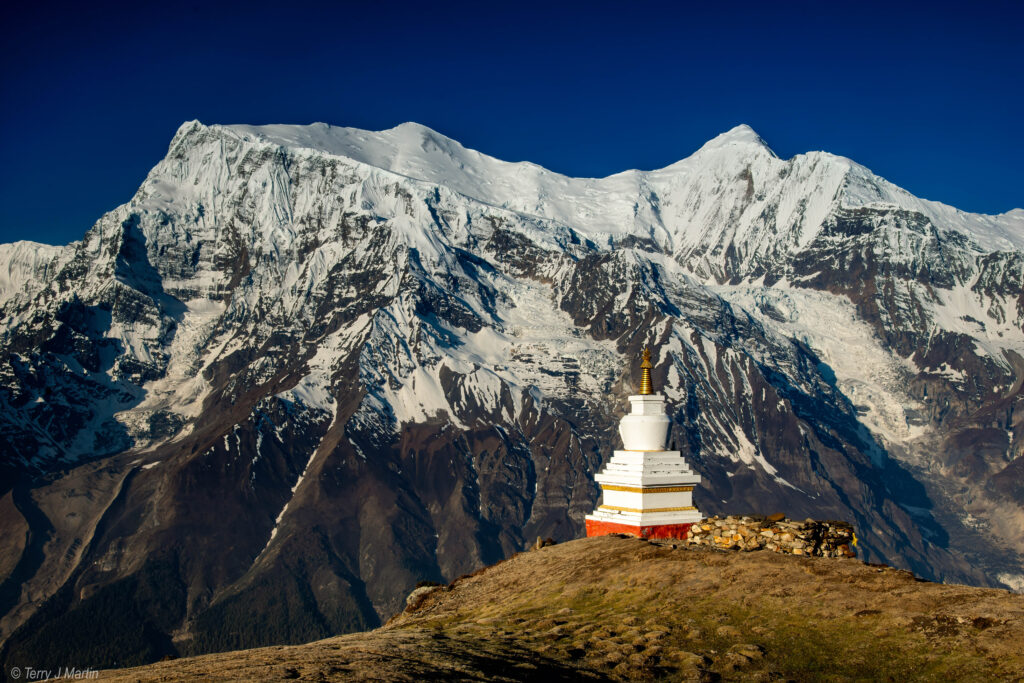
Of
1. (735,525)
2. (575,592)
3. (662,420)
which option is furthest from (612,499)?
(575,592)

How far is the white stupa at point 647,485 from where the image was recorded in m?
69.9

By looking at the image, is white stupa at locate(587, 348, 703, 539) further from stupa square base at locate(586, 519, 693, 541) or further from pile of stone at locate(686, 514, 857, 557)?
pile of stone at locate(686, 514, 857, 557)

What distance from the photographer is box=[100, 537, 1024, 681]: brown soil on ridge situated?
38.1 metres

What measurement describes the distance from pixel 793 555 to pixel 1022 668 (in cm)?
1685

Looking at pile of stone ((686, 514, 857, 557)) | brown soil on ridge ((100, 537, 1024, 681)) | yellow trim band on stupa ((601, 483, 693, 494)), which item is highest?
yellow trim band on stupa ((601, 483, 693, 494))

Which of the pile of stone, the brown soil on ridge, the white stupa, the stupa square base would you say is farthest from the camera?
the white stupa

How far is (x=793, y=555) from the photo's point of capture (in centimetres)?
5238

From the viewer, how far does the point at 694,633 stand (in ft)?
142

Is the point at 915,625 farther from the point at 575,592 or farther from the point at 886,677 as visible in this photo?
the point at 575,592

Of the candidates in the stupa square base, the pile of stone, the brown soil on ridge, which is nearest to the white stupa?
the stupa square base

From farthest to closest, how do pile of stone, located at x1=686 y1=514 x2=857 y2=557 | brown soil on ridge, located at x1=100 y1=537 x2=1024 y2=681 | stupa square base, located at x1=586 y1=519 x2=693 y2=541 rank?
stupa square base, located at x1=586 y1=519 x2=693 y2=541 → pile of stone, located at x1=686 y1=514 x2=857 y2=557 → brown soil on ridge, located at x1=100 y1=537 x2=1024 y2=681

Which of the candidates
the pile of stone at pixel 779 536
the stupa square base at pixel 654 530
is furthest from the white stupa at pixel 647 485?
the pile of stone at pixel 779 536

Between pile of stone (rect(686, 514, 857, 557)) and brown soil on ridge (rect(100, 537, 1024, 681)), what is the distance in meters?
2.96

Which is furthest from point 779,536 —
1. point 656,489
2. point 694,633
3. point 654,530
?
point 656,489
